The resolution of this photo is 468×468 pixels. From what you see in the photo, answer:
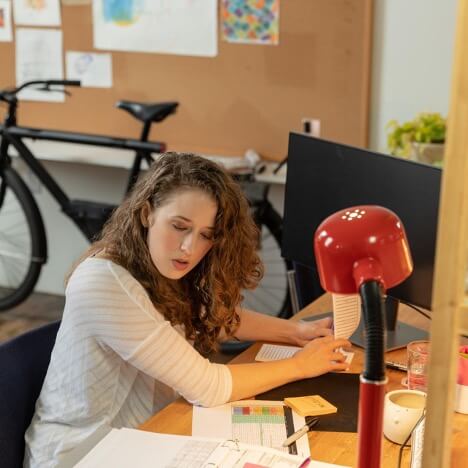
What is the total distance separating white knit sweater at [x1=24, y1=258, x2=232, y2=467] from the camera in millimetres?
1547

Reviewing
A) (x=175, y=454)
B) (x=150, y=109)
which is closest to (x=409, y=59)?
(x=150, y=109)

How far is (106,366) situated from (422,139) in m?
1.57

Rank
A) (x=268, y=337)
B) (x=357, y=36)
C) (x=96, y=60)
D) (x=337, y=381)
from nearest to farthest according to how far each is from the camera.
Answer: (x=337, y=381)
(x=268, y=337)
(x=357, y=36)
(x=96, y=60)

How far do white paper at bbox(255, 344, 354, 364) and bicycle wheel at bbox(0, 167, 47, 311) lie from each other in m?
1.90

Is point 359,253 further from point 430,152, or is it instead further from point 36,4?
point 36,4

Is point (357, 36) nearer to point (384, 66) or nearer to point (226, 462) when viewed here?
point (384, 66)

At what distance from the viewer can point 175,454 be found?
4.63 ft

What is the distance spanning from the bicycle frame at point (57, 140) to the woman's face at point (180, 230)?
169 centimetres

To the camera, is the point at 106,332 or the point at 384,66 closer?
the point at 106,332

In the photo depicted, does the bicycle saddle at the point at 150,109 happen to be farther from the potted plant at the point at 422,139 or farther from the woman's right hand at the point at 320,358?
the woman's right hand at the point at 320,358

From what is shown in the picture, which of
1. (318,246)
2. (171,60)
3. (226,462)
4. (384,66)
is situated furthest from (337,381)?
(171,60)

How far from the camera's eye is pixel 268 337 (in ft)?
6.29

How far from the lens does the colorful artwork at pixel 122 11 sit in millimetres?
3449

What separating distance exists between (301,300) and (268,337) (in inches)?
23.3
